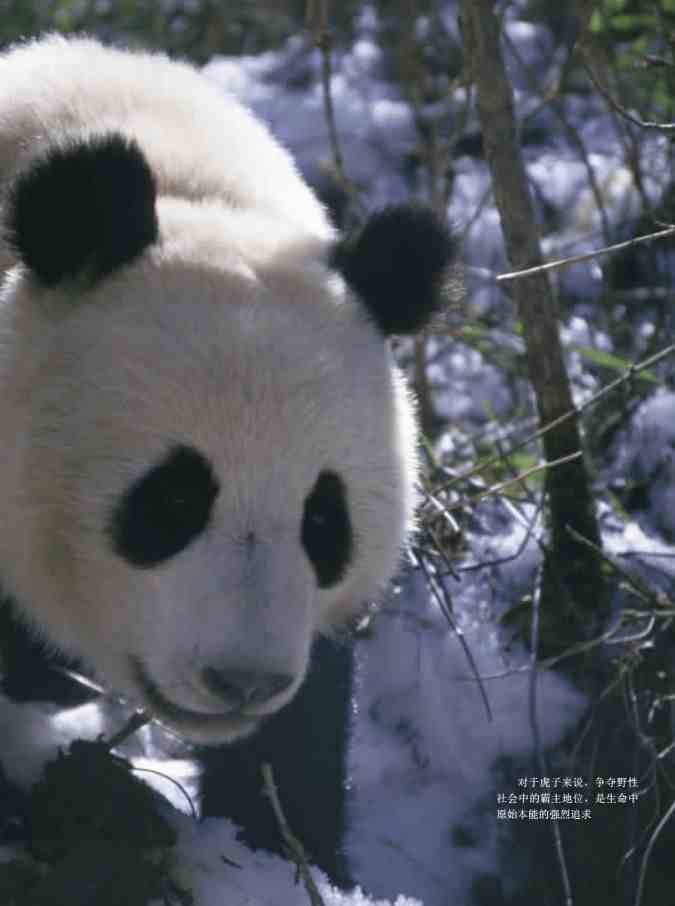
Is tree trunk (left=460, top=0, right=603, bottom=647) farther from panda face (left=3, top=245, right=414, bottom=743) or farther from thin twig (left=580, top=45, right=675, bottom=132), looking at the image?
panda face (left=3, top=245, right=414, bottom=743)

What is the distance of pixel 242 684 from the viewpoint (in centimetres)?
207

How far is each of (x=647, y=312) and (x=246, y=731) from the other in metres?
2.89

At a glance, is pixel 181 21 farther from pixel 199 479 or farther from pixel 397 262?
pixel 199 479

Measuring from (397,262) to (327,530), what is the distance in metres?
0.56

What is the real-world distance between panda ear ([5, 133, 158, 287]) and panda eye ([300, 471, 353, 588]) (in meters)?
0.53

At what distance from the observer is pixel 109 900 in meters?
2.23

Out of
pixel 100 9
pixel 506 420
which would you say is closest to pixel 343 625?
pixel 506 420

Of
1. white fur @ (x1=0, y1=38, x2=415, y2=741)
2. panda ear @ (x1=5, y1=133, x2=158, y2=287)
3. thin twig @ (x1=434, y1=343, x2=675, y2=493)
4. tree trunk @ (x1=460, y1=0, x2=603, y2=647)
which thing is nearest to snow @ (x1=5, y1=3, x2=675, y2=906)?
tree trunk @ (x1=460, y1=0, x2=603, y2=647)

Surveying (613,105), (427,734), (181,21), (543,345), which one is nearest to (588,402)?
(543,345)

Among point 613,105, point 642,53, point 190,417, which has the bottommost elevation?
point 190,417

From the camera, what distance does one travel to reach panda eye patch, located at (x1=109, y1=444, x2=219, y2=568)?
2.19 m

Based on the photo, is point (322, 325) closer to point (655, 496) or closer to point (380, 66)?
point (655, 496)

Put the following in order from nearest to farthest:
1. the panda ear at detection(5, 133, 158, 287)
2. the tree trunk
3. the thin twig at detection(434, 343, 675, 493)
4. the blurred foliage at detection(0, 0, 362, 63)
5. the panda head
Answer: the panda head < the panda ear at detection(5, 133, 158, 287) < the thin twig at detection(434, 343, 675, 493) < the tree trunk < the blurred foliage at detection(0, 0, 362, 63)

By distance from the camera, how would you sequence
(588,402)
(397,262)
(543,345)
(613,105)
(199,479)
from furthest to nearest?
1. (543,345)
2. (588,402)
3. (613,105)
4. (397,262)
5. (199,479)
